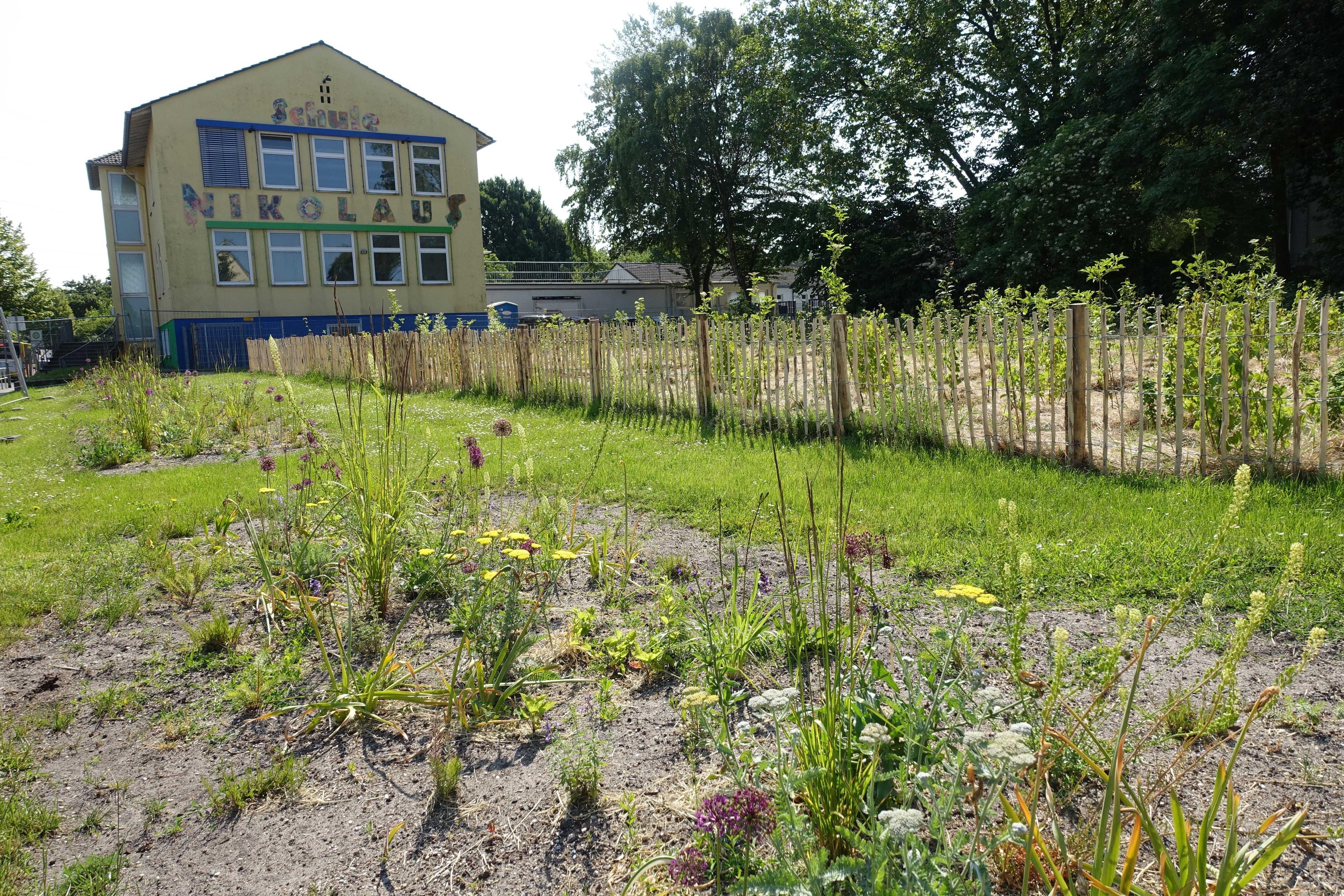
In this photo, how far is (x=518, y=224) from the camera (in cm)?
6331

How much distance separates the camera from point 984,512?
177 inches

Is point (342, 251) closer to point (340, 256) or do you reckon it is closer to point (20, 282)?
point (340, 256)

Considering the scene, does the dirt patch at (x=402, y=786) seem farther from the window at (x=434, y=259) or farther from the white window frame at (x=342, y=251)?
the window at (x=434, y=259)

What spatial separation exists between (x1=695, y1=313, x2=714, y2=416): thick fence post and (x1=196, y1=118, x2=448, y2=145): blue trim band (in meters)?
21.0

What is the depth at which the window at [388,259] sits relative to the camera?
84.8 ft

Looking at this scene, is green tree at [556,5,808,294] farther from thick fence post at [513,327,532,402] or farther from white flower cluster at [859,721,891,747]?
white flower cluster at [859,721,891,747]

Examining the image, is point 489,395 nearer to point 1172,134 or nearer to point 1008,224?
point 1008,224

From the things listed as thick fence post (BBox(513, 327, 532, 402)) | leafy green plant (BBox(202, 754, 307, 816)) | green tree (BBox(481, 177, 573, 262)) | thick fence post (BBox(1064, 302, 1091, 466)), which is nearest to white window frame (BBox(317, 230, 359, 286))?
thick fence post (BBox(513, 327, 532, 402))

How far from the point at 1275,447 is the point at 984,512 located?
7.01 feet

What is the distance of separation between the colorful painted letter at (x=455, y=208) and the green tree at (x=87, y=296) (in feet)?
144

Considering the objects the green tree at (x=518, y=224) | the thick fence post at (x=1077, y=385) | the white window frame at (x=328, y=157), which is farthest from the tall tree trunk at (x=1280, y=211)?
the green tree at (x=518, y=224)

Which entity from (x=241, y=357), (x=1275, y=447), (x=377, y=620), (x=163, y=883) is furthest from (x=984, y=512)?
(x=241, y=357)

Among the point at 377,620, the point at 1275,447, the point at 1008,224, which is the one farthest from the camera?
the point at 1008,224

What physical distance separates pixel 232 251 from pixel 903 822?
27180 mm
